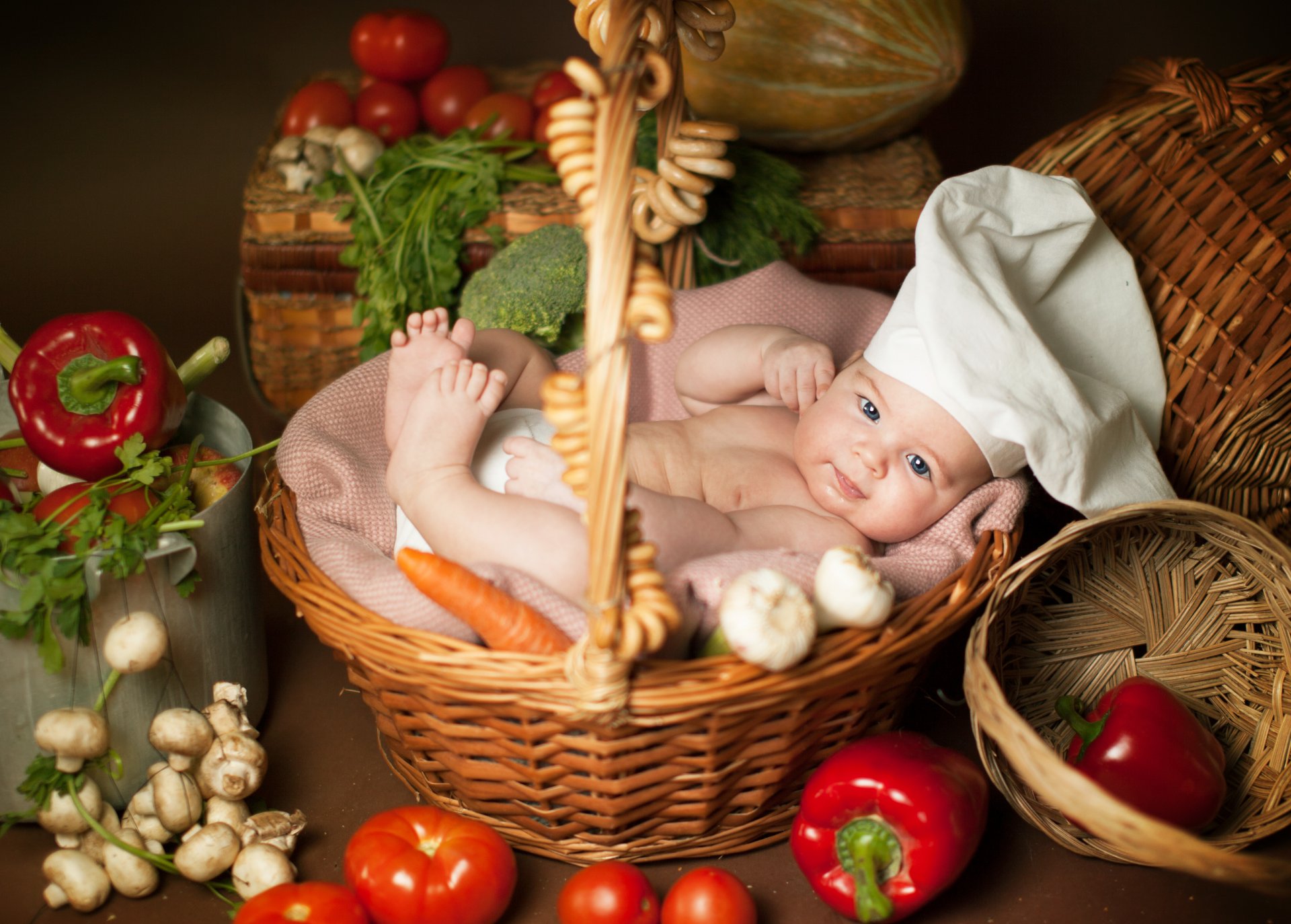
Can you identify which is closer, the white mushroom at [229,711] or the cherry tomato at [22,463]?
the white mushroom at [229,711]

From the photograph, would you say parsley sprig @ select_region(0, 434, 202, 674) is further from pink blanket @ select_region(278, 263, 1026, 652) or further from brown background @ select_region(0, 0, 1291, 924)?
brown background @ select_region(0, 0, 1291, 924)

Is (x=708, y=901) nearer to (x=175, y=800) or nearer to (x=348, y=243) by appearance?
(x=175, y=800)

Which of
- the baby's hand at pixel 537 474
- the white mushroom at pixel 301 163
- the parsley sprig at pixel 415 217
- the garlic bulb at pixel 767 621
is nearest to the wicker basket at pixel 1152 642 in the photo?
the garlic bulb at pixel 767 621

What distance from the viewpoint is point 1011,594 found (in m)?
1.56

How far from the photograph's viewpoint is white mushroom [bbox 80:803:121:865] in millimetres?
1580

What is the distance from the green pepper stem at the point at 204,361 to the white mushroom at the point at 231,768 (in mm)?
603

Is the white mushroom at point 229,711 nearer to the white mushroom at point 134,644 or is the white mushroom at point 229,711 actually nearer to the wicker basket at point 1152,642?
the white mushroom at point 134,644

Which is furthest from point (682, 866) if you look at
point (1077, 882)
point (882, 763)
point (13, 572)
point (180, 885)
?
point (13, 572)

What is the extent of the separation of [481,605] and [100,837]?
71 centimetres

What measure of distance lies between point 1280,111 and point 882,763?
1.31 metres

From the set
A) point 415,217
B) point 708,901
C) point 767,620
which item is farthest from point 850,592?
point 415,217

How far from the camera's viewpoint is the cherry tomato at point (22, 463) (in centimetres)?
180

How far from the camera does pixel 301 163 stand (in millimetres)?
2656

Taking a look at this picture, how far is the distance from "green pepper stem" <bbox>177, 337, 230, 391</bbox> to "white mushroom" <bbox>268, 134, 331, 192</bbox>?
86 centimetres
